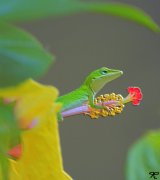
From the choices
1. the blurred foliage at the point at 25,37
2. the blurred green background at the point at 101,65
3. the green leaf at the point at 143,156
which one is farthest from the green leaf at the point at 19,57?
the blurred green background at the point at 101,65

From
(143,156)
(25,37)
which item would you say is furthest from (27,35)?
(143,156)

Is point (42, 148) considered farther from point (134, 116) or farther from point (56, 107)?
point (134, 116)

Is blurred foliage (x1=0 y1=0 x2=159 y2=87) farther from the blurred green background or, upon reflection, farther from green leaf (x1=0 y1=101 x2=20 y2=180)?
the blurred green background

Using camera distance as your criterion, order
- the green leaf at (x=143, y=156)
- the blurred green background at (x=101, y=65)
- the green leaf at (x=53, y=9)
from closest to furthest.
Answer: the green leaf at (x=53, y=9) < the green leaf at (x=143, y=156) < the blurred green background at (x=101, y=65)

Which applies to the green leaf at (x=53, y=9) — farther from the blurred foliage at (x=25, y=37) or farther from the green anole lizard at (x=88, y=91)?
the green anole lizard at (x=88, y=91)

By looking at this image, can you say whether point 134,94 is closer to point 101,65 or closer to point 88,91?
point 88,91

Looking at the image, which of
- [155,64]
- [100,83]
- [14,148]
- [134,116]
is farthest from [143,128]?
[14,148]
